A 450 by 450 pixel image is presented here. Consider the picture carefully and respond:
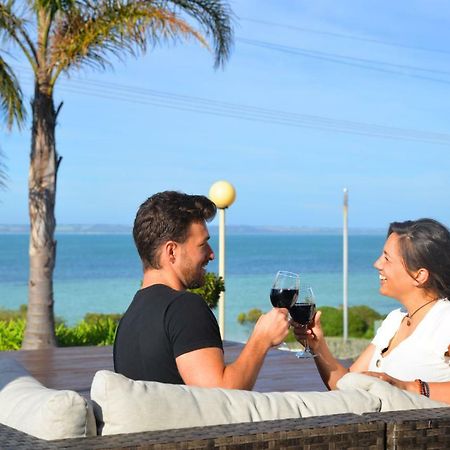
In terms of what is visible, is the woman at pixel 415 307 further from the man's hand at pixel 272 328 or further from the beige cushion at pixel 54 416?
the beige cushion at pixel 54 416

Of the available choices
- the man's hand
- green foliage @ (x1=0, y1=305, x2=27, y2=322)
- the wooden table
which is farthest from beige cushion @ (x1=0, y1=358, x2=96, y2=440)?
green foliage @ (x1=0, y1=305, x2=27, y2=322)

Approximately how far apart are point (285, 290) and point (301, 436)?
2.48 ft

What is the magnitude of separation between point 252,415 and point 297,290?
2.24 ft

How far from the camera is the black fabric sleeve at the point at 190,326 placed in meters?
2.58

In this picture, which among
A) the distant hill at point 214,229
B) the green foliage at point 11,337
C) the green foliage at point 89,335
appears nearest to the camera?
the green foliage at point 89,335

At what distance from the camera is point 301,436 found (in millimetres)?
2217

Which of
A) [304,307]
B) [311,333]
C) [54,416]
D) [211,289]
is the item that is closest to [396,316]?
[311,333]

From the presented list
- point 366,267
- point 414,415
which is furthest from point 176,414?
point 366,267

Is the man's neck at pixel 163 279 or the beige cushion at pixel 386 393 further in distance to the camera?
the man's neck at pixel 163 279

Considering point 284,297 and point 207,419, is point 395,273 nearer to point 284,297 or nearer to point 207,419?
point 284,297

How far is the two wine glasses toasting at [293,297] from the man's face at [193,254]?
0.24 metres

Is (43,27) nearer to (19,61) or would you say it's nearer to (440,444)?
(19,61)

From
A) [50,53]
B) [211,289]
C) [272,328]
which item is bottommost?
[211,289]

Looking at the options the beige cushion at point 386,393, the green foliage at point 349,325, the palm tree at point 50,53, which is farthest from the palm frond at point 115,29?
the green foliage at point 349,325
